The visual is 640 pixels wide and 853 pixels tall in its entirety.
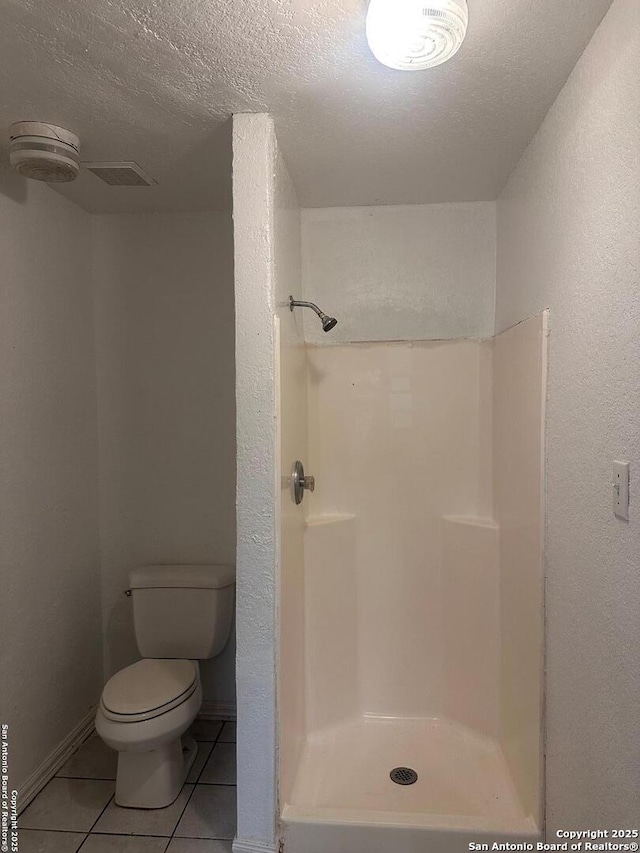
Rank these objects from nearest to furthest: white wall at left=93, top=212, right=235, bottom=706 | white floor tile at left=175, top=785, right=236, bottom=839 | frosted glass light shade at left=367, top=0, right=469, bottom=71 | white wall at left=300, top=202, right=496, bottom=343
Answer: frosted glass light shade at left=367, top=0, right=469, bottom=71, white floor tile at left=175, top=785, right=236, bottom=839, white wall at left=300, top=202, right=496, bottom=343, white wall at left=93, top=212, right=235, bottom=706

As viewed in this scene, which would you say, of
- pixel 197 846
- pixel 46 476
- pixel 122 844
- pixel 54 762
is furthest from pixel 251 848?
pixel 46 476

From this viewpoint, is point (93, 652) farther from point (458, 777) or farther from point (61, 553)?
point (458, 777)

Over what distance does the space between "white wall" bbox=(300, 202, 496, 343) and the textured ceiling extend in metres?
0.24

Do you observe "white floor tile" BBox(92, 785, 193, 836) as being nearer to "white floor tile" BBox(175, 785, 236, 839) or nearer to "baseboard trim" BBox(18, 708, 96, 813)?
"white floor tile" BBox(175, 785, 236, 839)

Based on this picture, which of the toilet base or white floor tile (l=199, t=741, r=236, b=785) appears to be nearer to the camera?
the toilet base

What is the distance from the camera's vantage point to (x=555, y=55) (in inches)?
51.4

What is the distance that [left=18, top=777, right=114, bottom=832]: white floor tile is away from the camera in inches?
74.0

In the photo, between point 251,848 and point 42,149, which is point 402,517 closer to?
point 251,848

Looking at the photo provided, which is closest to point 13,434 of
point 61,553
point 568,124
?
point 61,553

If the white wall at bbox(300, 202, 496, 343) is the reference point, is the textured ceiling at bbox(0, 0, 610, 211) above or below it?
above

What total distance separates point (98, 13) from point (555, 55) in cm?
101

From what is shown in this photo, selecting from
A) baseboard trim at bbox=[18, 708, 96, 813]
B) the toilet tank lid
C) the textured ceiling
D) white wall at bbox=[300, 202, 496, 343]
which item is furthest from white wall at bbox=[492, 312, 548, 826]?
baseboard trim at bbox=[18, 708, 96, 813]

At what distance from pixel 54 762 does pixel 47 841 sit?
14.2 inches

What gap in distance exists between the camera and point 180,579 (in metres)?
2.31
